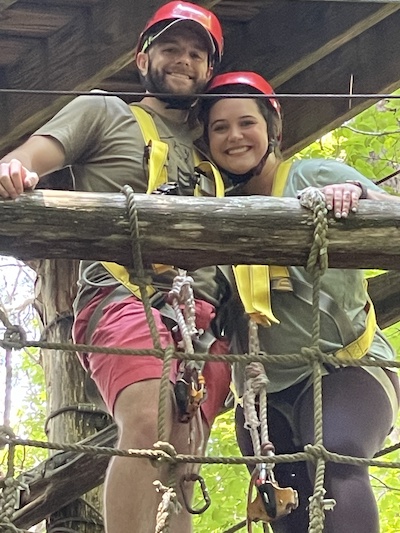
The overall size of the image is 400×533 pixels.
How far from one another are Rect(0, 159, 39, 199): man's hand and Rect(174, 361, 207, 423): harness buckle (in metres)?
0.64

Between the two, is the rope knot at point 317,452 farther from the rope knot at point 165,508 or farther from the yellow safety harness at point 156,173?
the yellow safety harness at point 156,173

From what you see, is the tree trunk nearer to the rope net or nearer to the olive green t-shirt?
the olive green t-shirt

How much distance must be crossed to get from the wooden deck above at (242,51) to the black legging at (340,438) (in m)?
1.38

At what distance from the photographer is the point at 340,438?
2.40m

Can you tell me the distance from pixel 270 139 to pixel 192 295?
638 millimetres

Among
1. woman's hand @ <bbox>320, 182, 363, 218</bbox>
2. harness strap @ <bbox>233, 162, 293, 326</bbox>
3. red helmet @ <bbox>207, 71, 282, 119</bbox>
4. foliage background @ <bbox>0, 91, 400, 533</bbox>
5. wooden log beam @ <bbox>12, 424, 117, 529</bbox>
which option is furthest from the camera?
foliage background @ <bbox>0, 91, 400, 533</bbox>

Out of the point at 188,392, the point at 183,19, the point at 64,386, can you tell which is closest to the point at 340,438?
the point at 188,392

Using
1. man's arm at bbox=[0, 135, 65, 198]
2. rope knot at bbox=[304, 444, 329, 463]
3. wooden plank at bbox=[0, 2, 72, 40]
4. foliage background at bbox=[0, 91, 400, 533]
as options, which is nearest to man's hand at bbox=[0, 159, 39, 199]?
man's arm at bbox=[0, 135, 65, 198]

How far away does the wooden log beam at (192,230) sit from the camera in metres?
2.14

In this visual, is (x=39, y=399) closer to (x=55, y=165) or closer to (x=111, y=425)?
(x=111, y=425)

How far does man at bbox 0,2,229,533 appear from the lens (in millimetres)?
2277

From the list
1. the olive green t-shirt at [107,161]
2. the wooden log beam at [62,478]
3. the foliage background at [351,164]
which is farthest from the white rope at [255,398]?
the foliage background at [351,164]

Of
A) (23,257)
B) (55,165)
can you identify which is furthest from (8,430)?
(55,165)

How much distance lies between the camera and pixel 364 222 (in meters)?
2.21
